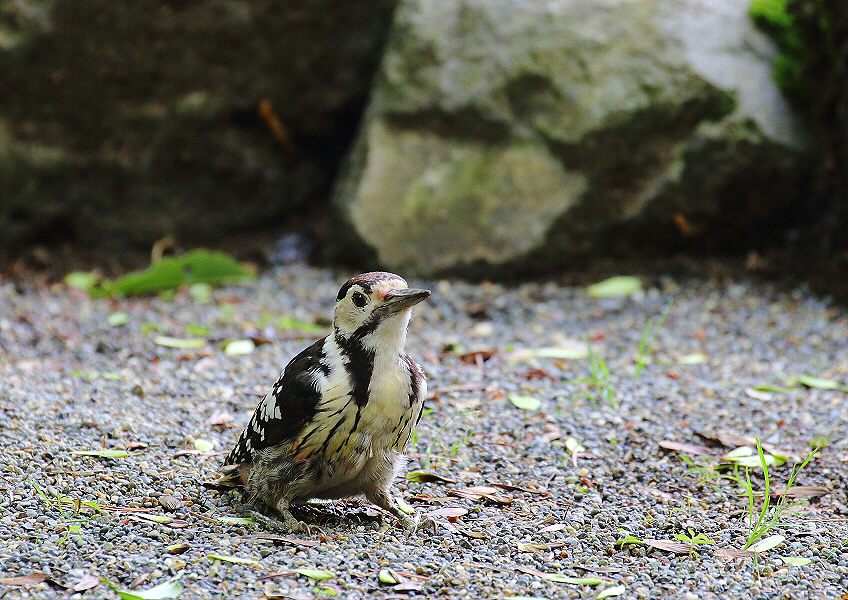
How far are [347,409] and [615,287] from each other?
12.6 ft

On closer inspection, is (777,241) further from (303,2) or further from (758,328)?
(303,2)

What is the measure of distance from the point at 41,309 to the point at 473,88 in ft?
10.8

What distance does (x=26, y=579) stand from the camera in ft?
8.79

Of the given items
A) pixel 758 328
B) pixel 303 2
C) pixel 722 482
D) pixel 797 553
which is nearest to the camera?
pixel 797 553

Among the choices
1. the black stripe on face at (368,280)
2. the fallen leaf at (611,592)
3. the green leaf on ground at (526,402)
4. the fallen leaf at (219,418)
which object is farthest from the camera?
the green leaf on ground at (526,402)

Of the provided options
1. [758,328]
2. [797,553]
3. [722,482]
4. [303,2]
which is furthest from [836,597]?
[303,2]

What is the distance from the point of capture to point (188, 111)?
718cm

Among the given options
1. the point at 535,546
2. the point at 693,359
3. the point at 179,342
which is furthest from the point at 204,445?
the point at 693,359

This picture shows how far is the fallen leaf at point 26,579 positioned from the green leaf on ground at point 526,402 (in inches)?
92.7

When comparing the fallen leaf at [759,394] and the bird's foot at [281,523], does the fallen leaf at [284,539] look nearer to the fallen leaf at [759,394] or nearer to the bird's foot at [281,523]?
the bird's foot at [281,523]

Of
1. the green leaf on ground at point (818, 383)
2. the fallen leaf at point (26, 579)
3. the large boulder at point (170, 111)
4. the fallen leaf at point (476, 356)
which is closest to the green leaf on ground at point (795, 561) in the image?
the green leaf on ground at point (818, 383)

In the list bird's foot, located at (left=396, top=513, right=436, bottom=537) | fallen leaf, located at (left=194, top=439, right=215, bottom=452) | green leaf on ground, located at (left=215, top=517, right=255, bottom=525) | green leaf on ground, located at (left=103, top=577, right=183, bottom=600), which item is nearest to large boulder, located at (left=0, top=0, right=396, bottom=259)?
fallen leaf, located at (left=194, top=439, right=215, bottom=452)

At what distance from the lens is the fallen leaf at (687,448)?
402cm

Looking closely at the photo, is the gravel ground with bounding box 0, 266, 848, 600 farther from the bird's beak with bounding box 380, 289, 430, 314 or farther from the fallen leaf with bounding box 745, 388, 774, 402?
the bird's beak with bounding box 380, 289, 430, 314
